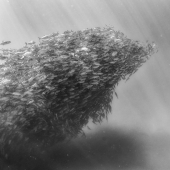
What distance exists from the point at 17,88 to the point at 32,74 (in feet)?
1.44

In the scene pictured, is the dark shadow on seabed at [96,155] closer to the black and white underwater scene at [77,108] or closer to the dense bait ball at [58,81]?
the black and white underwater scene at [77,108]

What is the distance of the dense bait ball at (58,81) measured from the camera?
4.38 meters

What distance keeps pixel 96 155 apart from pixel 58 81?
3337 millimetres

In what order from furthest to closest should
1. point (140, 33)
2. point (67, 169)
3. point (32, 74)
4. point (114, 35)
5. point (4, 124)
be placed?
point (140, 33) < point (67, 169) < point (114, 35) < point (32, 74) < point (4, 124)

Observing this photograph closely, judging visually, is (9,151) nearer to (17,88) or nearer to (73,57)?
(17,88)

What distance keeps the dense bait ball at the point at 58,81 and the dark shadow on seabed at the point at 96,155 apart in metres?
0.66

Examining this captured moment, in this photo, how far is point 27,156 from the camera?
Answer: 203 inches

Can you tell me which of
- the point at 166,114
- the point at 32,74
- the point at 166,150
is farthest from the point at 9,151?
the point at 166,114

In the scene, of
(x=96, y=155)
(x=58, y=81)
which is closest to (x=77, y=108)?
(x=58, y=81)

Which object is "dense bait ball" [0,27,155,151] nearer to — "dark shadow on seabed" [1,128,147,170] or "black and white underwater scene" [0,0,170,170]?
"black and white underwater scene" [0,0,170,170]

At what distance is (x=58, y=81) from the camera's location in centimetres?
473

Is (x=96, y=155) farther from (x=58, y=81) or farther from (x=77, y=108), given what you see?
(x=58, y=81)

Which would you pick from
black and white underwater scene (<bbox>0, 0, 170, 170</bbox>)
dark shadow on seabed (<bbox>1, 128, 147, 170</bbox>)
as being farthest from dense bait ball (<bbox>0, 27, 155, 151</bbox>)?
dark shadow on seabed (<bbox>1, 128, 147, 170</bbox>)

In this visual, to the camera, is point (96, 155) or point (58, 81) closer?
point (58, 81)
